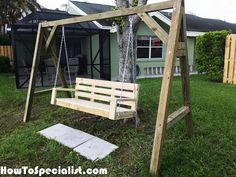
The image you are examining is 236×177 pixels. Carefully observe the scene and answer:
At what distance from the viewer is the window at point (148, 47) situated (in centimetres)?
1363

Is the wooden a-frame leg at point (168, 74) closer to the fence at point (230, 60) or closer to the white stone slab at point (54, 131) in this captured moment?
the white stone slab at point (54, 131)

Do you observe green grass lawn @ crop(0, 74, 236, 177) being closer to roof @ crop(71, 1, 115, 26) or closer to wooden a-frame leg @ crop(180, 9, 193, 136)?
wooden a-frame leg @ crop(180, 9, 193, 136)

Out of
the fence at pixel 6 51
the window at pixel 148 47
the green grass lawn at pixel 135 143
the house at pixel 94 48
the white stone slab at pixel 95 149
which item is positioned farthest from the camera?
the fence at pixel 6 51

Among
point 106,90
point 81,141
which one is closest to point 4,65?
point 106,90

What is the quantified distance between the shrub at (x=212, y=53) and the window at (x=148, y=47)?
340 centimetres

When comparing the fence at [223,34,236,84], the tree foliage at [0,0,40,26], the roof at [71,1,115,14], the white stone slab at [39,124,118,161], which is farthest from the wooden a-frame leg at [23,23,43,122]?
the tree foliage at [0,0,40,26]

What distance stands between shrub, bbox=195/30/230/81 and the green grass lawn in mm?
4961

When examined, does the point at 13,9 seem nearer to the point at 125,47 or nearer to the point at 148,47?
the point at 148,47

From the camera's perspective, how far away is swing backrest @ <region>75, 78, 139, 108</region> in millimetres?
4223

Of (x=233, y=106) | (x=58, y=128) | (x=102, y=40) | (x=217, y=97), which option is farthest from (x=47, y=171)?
(x=102, y=40)

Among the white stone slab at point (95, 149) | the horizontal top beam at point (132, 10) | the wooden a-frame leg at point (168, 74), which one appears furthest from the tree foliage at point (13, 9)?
the wooden a-frame leg at point (168, 74)

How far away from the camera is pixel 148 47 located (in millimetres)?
13914

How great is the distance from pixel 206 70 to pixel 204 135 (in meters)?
7.37

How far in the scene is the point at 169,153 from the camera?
351cm
